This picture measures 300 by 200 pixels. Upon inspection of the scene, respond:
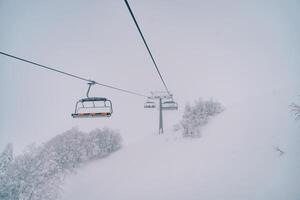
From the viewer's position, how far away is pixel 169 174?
18109 mm

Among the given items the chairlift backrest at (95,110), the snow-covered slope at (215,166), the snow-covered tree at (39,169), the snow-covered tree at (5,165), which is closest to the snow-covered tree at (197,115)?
the snow-covered slope at (215,166)

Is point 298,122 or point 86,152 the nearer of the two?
point 298,122

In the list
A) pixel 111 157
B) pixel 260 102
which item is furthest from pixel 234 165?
pixel 111 157

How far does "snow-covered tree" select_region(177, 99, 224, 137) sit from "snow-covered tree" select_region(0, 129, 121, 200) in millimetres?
17305

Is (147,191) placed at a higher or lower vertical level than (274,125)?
lower

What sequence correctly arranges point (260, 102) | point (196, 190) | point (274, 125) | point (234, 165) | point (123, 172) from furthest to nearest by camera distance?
point (260, 102), point (123, 172), point (274, 125), point (234, 165), point (196, 190)

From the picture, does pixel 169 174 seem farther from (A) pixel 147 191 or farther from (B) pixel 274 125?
(B) pixel 274 125

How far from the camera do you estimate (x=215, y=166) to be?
1697 centimetres

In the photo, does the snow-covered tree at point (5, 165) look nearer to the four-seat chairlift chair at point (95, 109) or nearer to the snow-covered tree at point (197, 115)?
the four-seat chairlift chair at point (95, 109)

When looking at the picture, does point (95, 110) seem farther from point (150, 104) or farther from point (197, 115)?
point (197, 115)

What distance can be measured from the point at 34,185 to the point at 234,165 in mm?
21931

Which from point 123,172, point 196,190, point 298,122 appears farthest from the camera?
point 123,172

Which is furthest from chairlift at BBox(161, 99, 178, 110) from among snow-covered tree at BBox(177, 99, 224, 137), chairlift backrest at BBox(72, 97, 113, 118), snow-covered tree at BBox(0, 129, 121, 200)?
snow-covered tree at BBox(0, 129, 121, 200)

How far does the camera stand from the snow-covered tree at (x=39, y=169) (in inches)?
774
